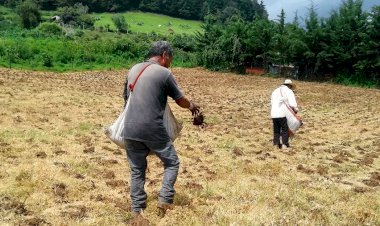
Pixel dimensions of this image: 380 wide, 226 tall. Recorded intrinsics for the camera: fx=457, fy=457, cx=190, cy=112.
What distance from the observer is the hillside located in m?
5.26

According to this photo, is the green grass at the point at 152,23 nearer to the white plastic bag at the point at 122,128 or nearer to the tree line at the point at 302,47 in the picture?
the tree line at the point at 302,47

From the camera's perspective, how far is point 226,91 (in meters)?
26.1

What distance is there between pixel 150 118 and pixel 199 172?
294 cm

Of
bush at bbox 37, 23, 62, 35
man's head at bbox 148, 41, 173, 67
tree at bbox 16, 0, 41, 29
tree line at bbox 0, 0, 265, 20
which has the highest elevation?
tree line at bbox 0, 0, 265, 20

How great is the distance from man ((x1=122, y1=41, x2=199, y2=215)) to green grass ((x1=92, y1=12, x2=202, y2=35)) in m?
66.1

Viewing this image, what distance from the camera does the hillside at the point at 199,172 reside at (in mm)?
5258

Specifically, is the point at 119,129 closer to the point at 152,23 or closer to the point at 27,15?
the point at 27,15

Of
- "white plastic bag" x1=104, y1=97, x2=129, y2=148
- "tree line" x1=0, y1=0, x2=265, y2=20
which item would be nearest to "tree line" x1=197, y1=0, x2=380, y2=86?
"white plastic bag" x1=104, y1=97, x2=129, y2=148

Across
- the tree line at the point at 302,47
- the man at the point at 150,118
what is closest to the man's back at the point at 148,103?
the man at the point at 150,118

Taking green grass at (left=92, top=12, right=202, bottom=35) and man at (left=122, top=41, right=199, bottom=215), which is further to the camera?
green grass at (left=92, top=12, right=202, bottom=35)

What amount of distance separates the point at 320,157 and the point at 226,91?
16.6 m

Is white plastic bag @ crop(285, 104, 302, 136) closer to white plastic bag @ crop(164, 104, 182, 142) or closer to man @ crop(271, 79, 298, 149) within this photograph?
man @ crop(271, 79, 298, 149)

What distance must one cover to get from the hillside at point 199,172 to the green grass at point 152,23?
5865cm

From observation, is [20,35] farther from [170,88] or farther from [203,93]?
[170,88]
